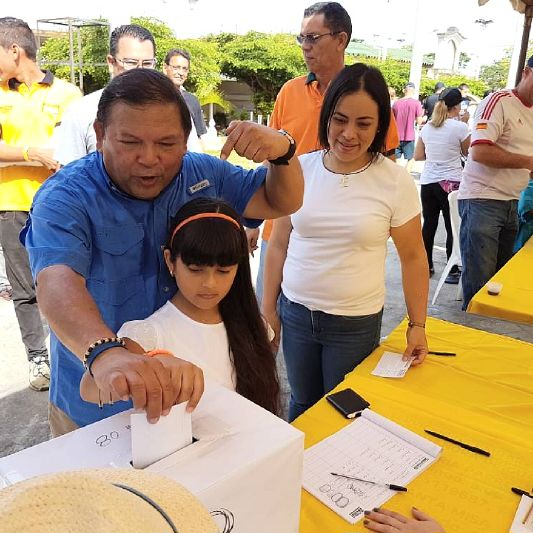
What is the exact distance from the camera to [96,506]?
1.33 feet

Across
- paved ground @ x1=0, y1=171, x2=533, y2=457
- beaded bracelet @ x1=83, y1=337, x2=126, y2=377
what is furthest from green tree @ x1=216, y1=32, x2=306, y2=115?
beaded bracelet @ x1=83, y1=337, x2=126, y2=377

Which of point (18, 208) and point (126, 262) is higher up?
point (126, 262)

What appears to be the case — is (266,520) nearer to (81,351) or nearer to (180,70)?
(81,351)

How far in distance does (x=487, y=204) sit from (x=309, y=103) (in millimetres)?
1200

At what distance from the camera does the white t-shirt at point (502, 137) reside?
2.68m

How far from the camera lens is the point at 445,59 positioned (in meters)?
39.8

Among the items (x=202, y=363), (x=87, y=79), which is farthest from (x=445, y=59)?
(x=202, y=363)

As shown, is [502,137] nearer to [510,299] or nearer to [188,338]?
[510,299]

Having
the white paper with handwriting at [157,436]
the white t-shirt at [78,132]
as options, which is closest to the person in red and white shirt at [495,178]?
the white t-shirt at [78,132]

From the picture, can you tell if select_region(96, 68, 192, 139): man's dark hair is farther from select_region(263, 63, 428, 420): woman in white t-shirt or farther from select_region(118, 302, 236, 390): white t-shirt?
select_region(263, 63, 428, 420): woman in white t-shirt

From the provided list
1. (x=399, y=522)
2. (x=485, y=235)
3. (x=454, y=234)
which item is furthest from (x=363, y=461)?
(x=454, y=234)

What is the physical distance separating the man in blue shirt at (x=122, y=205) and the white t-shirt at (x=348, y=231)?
342 millimetres

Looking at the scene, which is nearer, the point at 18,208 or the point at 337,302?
the point at 337,302

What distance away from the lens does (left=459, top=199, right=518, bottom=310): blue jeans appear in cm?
283
